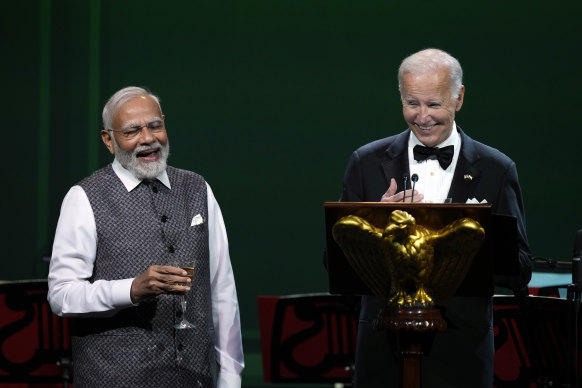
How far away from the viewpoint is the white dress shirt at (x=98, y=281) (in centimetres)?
277

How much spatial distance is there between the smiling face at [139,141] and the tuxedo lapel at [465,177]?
90 cm

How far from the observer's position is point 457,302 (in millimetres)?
2895

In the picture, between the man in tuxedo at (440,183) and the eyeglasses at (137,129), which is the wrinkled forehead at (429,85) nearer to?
the man in tuxedo at (440,183)

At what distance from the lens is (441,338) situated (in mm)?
2871

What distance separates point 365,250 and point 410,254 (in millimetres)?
132

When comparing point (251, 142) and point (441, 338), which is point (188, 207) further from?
point (251, 142)

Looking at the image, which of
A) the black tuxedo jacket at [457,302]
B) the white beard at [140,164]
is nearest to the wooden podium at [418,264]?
the black tuxedo jacket at [457,302]

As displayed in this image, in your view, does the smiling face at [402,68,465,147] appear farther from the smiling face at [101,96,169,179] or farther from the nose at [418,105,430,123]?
the smiling face at [101,96,169,179]

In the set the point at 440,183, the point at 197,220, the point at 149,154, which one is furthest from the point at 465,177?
the point at 149,154

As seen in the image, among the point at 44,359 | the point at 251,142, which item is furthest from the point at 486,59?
the point at 44,359

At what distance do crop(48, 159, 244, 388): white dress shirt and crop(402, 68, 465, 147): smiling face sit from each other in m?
0.69

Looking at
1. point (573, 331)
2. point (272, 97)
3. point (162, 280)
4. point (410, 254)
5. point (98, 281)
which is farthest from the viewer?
point (272, 97)

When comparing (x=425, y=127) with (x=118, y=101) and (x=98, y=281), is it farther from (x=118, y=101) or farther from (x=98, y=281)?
(x=98, y=281)

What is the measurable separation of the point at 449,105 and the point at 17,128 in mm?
4375
